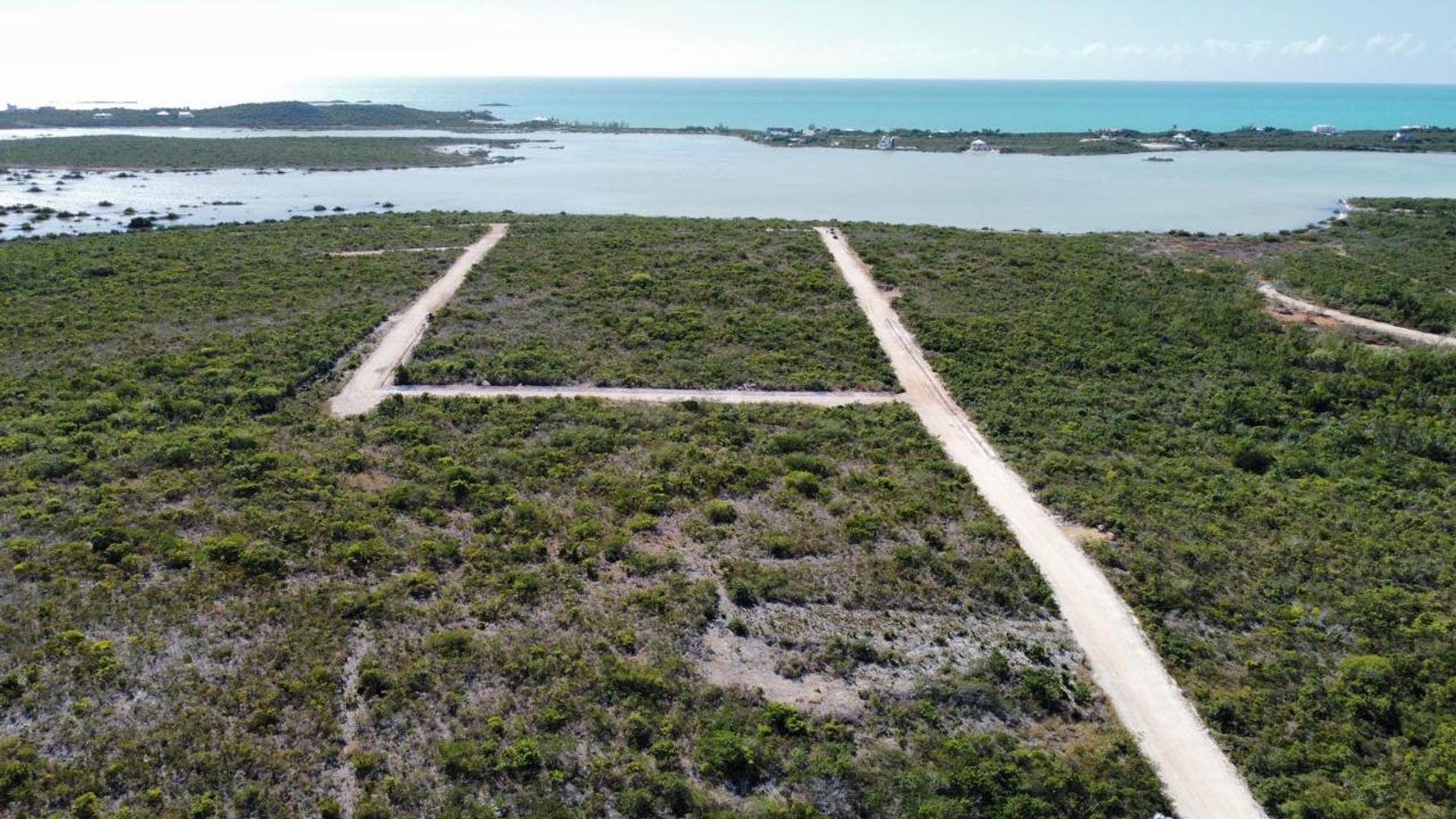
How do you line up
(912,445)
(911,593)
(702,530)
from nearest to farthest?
(911,593)
(702,530)
(912,445)

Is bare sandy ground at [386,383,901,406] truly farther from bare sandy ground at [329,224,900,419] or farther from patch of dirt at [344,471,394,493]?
patch of dirt at [344,471,394,493]

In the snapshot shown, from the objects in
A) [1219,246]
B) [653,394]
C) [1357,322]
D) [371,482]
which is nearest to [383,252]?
[653,394]

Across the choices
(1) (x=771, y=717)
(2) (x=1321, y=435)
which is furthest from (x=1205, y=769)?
(2) (x=1321, y=435)

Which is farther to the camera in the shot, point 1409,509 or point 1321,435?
point 1321,435

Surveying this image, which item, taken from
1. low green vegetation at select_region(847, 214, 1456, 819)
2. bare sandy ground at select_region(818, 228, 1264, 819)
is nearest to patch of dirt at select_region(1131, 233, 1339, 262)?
low green vegetation at select_region(847, 214, 1456, 819)

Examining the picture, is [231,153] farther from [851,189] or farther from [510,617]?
[510,617]

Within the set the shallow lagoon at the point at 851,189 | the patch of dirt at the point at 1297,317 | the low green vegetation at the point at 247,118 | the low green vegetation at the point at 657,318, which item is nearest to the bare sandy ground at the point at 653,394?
the low green vegetation at the point at 657,318

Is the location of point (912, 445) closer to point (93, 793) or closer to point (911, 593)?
point (911, 593)
